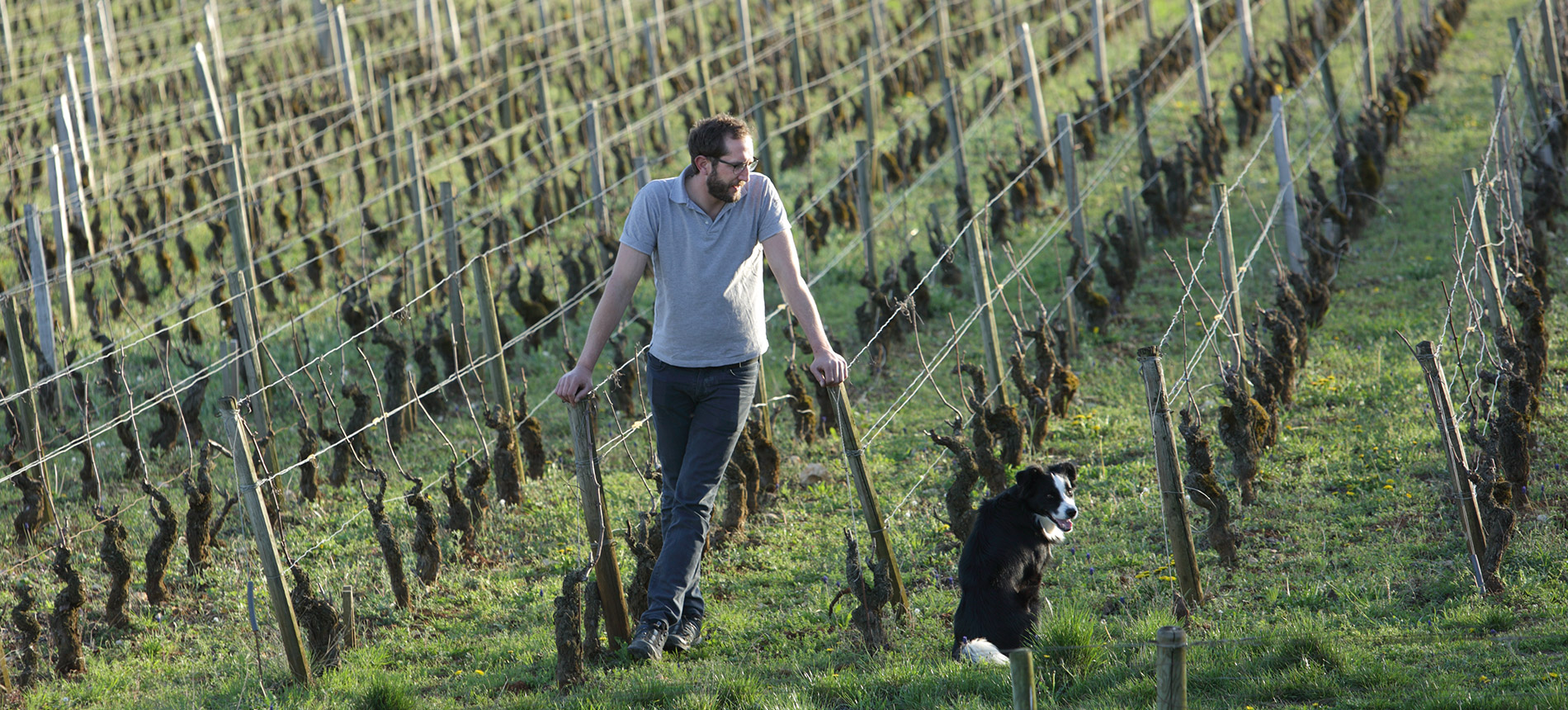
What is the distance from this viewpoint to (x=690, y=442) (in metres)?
3.83

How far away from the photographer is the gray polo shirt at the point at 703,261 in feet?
11.9

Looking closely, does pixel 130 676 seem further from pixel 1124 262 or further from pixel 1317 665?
Answer: pixel 1124 262

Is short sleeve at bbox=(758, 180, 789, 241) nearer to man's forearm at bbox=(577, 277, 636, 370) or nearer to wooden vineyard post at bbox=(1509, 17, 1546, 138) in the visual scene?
man's forearm at bbox=(577, 277, 636, 370)

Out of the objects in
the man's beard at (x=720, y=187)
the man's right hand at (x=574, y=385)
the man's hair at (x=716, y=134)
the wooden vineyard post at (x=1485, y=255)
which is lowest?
the wooden vineyard post at (x=1485, y=255)

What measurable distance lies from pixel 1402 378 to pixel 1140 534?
2.52 meters

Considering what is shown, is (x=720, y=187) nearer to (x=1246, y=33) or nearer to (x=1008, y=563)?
(x=1008, y=563)

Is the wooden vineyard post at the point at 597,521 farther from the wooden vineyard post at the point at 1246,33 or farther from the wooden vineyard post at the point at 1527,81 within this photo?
the wooden vineyard post at the point at 1246,33

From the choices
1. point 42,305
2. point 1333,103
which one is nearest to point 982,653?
point 42,305

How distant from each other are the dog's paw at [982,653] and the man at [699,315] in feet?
2.90

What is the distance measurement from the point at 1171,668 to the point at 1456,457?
2.05 meters

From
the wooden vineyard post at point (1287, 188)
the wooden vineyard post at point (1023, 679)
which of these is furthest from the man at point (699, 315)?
the wooden vineyard post at point (1287, 188)

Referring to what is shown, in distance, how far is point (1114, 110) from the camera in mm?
13812

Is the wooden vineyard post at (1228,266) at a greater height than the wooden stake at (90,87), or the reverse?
the wooden stake at (90,87)

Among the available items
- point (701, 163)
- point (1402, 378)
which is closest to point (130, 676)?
point (701, 163)
